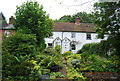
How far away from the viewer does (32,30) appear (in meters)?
9.01

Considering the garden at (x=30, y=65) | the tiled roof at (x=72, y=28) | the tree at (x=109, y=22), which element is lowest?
the garden at (x=30, y=65)

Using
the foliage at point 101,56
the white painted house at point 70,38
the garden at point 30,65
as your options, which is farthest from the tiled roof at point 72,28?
the garden at point 30,65

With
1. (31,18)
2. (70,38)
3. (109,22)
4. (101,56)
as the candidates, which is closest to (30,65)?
(31,18)

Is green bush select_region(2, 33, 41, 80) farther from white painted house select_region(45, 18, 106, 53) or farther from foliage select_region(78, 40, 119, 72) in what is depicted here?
white painted house select_region(45, 18, 106, 53)

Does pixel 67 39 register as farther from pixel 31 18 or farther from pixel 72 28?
pixel 31 18

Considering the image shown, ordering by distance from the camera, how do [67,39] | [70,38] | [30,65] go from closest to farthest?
1. [30,65]
2. [67,39]
3. [70,38]

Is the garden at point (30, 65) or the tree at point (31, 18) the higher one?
the tree at point (31, 18)

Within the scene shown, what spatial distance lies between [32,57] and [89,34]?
53.8 ft

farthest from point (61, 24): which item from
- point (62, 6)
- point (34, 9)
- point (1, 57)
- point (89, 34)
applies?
point (62, 6)

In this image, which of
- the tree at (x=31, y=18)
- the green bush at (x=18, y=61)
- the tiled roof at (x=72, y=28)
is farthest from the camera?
the tiled roof at (x=72, y=28)

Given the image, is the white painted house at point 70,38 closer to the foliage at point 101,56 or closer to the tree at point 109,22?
the foliage at point 101,56

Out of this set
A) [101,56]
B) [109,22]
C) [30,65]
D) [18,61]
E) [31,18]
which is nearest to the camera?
[18,61]

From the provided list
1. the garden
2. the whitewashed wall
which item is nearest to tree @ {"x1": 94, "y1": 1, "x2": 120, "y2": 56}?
the garden

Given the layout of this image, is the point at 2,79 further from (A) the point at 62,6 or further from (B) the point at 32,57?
(A) the point at 62,6
